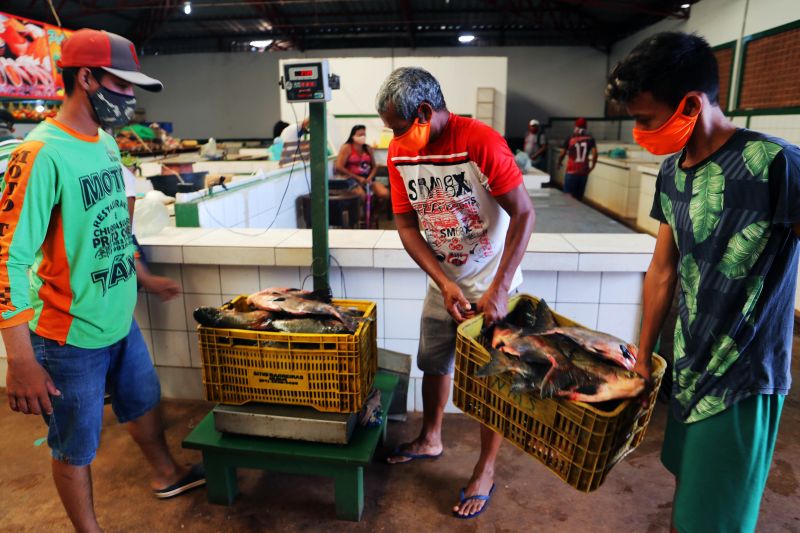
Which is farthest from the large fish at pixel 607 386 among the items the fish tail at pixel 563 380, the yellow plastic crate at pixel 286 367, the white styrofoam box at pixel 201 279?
the white styrofoam box at pixel 201 279

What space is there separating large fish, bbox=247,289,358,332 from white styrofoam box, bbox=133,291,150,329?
3.63 ft

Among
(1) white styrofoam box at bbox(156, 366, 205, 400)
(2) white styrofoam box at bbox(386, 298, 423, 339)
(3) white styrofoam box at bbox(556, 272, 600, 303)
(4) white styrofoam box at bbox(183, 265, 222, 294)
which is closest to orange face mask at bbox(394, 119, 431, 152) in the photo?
(2) white styrofoam box at bbox(386, 298, 423, 339)

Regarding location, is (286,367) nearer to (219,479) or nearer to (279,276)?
(219,479)

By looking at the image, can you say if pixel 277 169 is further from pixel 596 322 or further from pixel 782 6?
pixel 782 6

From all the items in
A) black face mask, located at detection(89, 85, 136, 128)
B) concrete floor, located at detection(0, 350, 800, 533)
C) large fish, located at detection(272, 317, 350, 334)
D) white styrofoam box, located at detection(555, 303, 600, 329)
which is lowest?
concrete floor, located at detection(0, 350, 800, 533)

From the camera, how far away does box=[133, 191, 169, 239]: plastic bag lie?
2.74 metres

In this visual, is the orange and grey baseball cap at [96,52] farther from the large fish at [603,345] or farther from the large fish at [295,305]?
the large fish at [603,345]

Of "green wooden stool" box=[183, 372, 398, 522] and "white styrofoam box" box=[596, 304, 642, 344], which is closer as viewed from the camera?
"green wooden stool" box=[183, 372, 398, 522]

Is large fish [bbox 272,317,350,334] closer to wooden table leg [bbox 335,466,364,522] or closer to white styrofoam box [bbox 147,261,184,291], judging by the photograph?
wooden table leg [bbox 335,466,364,522]

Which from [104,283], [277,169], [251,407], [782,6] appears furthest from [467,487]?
[782,6]

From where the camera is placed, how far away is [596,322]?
8.86ft

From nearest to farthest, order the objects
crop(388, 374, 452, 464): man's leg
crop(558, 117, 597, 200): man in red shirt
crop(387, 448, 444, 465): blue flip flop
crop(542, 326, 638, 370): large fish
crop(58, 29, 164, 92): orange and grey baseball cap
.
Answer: crop(542, 326, 638, 370): large fish → crop(58, 29, 164, 92): orange and grey baseball cap → crop(388, 374, 452, 464): man's leg → crop(387, 448, 444, 465): blue flip flop → crop(558, 117, 597, 200): man in red shirt

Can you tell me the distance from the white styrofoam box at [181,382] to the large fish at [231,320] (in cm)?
119

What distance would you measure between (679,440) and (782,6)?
742 centimetres
